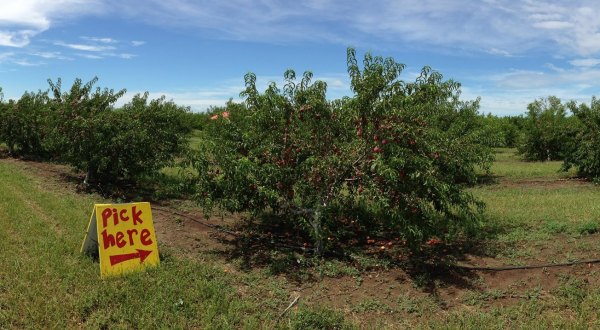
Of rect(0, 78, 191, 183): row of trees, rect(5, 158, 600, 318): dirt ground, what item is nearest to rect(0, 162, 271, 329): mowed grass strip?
rect(5, 158, 600, 318): dirt ground

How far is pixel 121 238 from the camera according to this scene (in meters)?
5.14

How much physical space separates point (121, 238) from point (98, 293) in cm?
Result: 84

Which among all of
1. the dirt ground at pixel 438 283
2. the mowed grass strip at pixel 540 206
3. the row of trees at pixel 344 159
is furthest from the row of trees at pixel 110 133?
the mowed grass strip at pixel 540 206

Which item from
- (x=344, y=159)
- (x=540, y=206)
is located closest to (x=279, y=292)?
(x=344, y=159)

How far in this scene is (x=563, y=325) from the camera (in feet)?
13.2

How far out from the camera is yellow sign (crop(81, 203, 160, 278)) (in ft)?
16.2

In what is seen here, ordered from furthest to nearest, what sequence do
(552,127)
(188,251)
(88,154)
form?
(552,127), (88,154), (188,251)

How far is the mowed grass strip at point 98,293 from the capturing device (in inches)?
158

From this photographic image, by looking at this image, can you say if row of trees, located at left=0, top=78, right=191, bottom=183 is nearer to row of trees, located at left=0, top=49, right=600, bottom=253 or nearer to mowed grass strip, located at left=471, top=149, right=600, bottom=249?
row of trees, located at left=0, top=49, right=600, bottom=253

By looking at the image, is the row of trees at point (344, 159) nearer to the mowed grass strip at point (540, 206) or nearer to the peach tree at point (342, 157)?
the peach tree at point (342, 157)

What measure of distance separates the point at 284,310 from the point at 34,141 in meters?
12.8

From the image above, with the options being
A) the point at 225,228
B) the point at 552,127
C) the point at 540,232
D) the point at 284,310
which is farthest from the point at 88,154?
the point at 552,127

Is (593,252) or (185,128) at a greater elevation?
(185,128)

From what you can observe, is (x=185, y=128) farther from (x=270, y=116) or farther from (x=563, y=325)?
(x=563, y=325)
